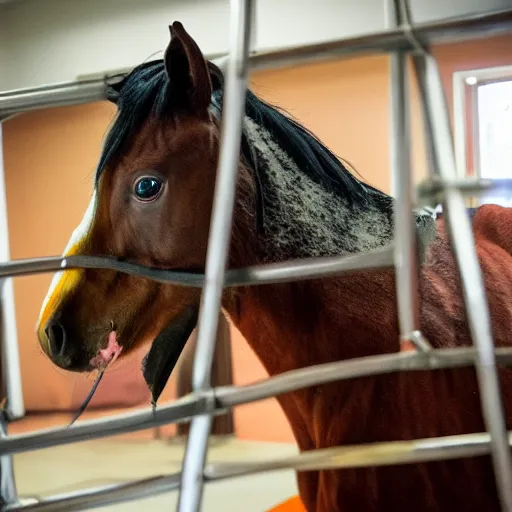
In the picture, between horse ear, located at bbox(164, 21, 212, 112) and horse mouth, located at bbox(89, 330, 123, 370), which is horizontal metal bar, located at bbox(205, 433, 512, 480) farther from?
horse ear, located at bbox(164, 21, 212, 112)

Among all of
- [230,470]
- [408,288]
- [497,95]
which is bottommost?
[230,470]

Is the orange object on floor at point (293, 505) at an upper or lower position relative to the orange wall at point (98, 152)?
lower

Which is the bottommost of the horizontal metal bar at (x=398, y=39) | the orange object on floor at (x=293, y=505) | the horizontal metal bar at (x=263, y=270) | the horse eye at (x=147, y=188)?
the orange object on floor at (x=293, y=505)

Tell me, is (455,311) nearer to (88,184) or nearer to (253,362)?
(253,362)

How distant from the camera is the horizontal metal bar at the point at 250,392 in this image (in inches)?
13.5

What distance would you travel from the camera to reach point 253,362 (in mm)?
376

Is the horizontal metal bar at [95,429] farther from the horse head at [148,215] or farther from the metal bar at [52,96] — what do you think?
the metal bar at [52,96]

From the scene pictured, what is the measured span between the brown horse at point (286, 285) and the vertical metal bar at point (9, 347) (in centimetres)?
3

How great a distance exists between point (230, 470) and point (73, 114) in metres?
0.26

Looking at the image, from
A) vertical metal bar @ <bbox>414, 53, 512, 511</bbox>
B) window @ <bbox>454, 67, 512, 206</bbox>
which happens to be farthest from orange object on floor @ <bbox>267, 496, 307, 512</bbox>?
window @ <bbox>454, 67, 512, 206</bbox>

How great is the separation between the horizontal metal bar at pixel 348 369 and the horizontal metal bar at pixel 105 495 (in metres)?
0.06

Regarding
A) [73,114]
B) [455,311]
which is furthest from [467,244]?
[73,114]

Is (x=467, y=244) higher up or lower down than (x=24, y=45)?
lower down

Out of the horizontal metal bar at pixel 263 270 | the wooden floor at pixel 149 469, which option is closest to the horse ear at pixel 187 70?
the horizontal metal bar at pixel 263 270
